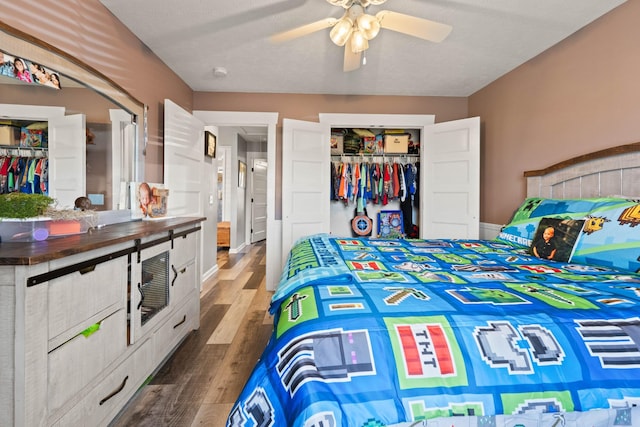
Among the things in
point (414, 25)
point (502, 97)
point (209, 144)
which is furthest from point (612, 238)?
point (209, 144)

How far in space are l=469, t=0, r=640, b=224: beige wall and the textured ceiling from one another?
0.13m

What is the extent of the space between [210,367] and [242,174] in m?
4.97

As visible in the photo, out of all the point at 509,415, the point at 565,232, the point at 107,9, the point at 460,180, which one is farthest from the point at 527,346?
the point at 107,9

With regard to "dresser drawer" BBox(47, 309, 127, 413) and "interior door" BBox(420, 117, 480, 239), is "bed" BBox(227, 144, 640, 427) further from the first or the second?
"interior door" BBox(420, 117, 480, 239)

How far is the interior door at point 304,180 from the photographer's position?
351cm

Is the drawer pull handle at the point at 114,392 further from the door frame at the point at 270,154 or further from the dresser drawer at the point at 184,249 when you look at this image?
the door frame at the point at 270,154

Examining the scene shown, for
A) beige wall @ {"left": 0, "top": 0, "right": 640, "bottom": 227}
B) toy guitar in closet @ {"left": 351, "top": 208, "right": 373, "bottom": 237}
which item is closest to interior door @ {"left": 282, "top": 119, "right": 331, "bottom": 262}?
beige wall @ {"left": 0, "top": 0, "right": 640, "bottom": 227}

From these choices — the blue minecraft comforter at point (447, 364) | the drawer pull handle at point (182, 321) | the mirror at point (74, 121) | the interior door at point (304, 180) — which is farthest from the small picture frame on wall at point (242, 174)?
the blue minecraft comforter at point (447, 364)

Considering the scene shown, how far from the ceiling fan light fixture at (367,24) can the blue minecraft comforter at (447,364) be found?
161cm

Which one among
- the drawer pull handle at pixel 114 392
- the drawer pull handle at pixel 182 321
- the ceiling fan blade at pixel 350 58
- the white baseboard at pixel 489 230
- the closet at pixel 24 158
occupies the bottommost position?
the drawer pull handle at pixel 114 392

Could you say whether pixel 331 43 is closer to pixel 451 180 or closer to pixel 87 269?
pixel 451 180

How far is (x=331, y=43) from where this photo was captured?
2.53 meters

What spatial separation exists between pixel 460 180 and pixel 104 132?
3.32m

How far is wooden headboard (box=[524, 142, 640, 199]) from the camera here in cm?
184
